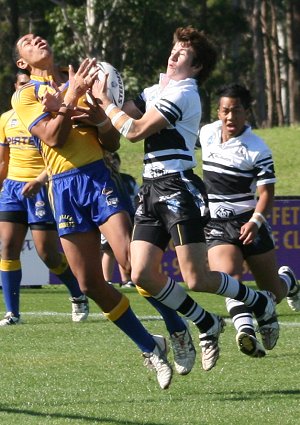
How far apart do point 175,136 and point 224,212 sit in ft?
5.83

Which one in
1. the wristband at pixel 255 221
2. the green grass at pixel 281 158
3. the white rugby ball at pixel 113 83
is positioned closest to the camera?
the white rugby ball at pixel 113 83

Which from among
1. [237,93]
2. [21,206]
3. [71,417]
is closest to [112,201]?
[71,417]

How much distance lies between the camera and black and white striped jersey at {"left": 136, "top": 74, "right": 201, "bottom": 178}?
7.28 m

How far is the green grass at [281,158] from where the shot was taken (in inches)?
1072

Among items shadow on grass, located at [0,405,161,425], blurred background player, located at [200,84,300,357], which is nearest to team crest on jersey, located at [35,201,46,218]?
blurred background player, located at [200,84,300,357]

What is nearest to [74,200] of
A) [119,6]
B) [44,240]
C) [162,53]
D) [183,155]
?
[183,155]

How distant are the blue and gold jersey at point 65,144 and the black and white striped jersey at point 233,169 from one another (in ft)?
5.76

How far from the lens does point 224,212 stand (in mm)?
9000

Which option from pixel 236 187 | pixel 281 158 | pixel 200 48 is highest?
pixel 200 48

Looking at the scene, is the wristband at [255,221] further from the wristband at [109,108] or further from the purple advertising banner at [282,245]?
the purple advertising banner at [282,245]

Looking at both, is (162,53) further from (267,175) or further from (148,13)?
(267,175)

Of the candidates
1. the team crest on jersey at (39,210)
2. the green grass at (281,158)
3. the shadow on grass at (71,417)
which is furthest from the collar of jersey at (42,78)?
the green grass at (281,158)

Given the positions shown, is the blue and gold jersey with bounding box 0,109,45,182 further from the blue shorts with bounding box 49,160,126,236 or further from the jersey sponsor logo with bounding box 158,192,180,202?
the jersey sponsor logo with bounding box 158,192,180,202

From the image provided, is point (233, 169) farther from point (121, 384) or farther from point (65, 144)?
point (121, 384)
